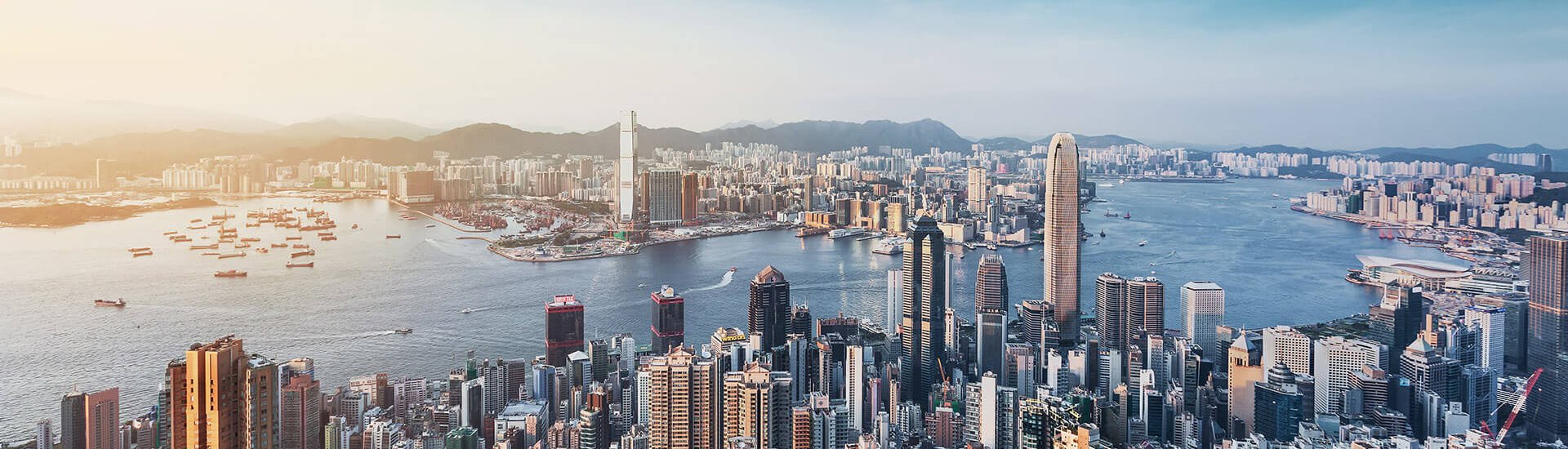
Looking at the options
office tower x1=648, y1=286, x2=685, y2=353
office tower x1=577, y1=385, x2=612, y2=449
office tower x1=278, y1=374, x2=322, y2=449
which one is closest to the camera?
office tower x1=278, y1=374, x2=322, y2=449

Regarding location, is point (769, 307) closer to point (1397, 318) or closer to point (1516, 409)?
point (1397, 318)

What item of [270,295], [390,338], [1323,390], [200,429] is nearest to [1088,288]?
[1323,390]

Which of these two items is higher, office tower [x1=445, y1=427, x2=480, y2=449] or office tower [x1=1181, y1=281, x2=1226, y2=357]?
office tower [x1=1181, y1=281, x2=1226, y2=357]

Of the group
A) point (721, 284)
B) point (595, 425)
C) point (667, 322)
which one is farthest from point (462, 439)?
point (721, 284)

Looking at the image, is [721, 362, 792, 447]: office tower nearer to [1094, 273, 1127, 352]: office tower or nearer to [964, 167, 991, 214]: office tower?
[1094, 273, 1127, 352]: office tower

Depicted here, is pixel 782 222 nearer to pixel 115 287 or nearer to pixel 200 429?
pixel 115 287

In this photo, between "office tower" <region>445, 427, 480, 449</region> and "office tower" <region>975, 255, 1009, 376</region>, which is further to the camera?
"office tower" <region>975, 255, 1009, 376</region>

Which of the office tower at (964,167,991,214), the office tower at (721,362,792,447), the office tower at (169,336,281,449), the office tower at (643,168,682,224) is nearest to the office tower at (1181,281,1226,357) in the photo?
the office tower at (721,362,792,447)
